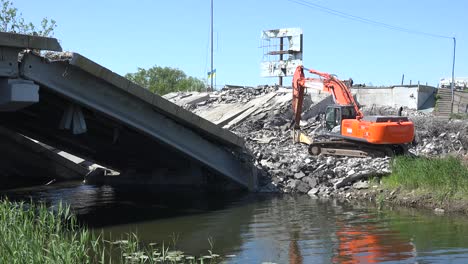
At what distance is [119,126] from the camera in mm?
17312

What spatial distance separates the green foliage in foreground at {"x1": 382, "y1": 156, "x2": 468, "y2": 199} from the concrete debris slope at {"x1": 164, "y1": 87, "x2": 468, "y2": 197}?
2.63ft

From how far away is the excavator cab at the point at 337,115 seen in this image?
69.8 ft

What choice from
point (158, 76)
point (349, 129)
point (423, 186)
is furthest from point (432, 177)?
point (158, 76)

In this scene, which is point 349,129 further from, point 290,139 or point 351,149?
point 290,139

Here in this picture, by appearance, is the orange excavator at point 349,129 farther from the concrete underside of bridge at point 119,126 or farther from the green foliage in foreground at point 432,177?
the concrete underside of bridge at point 119,126

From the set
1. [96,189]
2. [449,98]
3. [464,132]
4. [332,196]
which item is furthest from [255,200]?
[449,98]

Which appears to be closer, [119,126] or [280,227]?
[280,227]

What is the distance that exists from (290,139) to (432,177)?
998cm

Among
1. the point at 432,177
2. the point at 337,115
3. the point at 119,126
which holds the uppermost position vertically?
the point at 337,115

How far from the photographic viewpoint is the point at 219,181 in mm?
21031

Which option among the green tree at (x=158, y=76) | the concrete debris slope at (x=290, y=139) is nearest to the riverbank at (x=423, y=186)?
the concrete debris slope at (x=290, y=139)

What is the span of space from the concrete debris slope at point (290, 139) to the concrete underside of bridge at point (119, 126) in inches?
54.7

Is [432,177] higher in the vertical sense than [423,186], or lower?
higher

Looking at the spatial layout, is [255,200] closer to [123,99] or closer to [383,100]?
[123,99]
